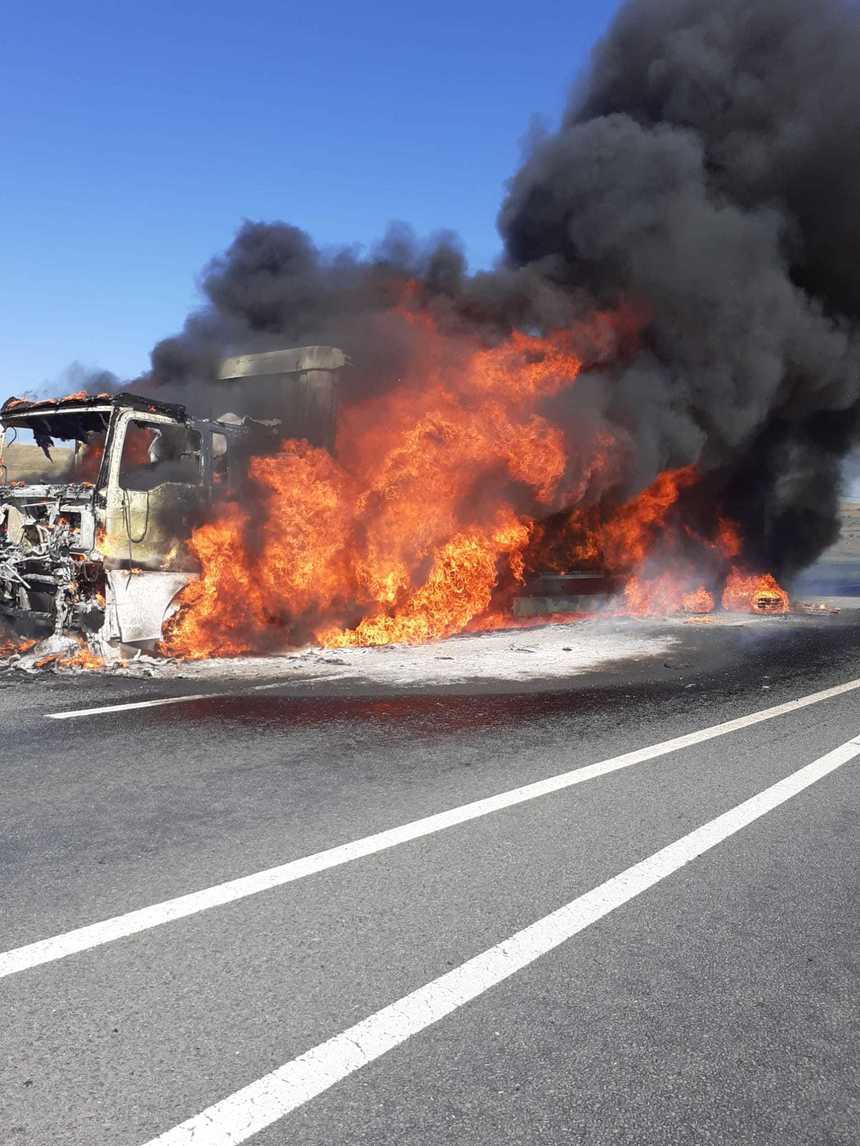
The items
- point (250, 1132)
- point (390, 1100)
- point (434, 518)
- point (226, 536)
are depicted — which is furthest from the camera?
point (434, 518)

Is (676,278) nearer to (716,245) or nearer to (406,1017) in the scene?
(716,245)

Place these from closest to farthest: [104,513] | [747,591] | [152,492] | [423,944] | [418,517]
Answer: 1. [423,944]
2. [104,513]
3. [152,492]
4. [418,517]
5. [747,591]

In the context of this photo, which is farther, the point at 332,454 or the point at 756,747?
the point at 332,454

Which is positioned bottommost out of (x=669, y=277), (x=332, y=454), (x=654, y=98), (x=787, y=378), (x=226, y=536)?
(x=226, y=536)

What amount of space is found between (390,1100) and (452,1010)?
0.40 metres

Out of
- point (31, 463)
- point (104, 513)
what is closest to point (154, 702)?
point (104, 513)

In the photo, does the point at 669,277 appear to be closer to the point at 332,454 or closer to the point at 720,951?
the point at 332,454

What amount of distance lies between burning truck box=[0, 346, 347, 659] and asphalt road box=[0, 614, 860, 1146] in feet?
7.79

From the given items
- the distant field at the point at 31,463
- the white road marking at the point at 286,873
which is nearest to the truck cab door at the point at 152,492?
the distant field at the point at 31,463

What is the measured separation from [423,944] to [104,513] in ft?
19.7

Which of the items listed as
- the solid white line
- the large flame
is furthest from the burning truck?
the solid white line

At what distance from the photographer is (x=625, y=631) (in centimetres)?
1228

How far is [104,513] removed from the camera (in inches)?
305

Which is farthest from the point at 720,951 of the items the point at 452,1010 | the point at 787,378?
the point at 787,378
